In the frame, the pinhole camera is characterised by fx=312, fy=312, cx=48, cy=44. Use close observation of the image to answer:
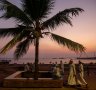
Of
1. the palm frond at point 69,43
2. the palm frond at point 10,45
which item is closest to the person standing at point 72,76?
the palm frond at point 69,43

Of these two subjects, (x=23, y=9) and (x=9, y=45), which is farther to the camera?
(x=23, y=9)

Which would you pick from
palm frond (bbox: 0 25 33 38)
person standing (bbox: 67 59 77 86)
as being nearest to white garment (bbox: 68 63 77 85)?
person standing (bbox: 67 59 77 86)

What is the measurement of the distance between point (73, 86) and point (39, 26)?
4.72m

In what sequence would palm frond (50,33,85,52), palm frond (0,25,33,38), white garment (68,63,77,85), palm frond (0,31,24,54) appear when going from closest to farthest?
Answer: palm frond (0,31,24,54) → palm frond (50,33,85,52) → palm frond (0,25,33,38) → white garment (68,63,77,85)

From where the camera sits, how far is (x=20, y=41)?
67.6 ft

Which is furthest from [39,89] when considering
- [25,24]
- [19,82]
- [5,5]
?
[5,5]

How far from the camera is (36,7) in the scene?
20000 millimetres

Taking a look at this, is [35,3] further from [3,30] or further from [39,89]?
[39,89]

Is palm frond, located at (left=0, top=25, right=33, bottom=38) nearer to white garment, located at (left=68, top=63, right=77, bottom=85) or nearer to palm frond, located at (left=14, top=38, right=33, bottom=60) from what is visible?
palm frond, located at (left=14, top=38, right=33, bottom=60)

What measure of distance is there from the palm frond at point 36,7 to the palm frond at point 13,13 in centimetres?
46

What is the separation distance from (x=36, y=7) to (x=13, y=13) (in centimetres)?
166

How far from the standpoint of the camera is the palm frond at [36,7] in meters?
20.0

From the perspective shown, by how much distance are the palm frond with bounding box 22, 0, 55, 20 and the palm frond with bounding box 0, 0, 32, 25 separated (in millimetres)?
461

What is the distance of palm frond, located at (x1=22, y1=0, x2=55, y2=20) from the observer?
19953 millimetres
